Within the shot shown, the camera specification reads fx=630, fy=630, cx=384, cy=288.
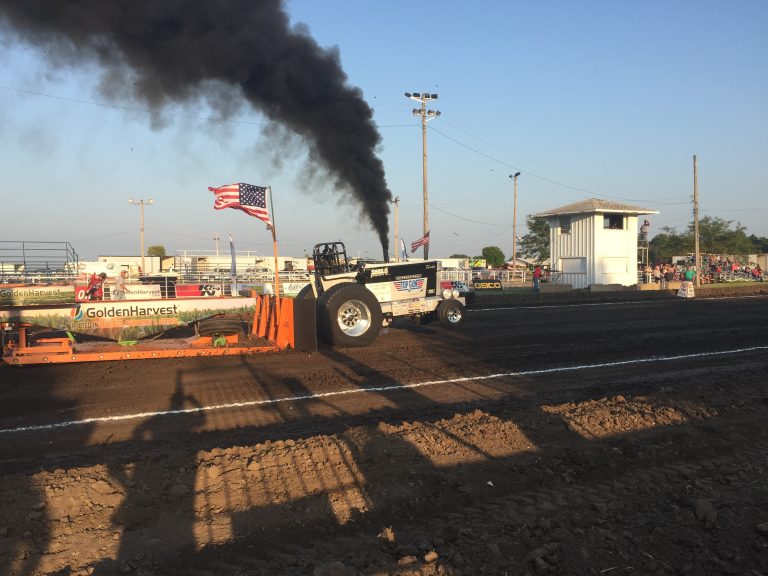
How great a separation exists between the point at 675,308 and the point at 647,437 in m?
17.9

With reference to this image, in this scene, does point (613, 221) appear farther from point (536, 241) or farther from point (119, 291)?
point (536, 241)

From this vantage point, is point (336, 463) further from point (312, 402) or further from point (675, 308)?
point (675, 308)

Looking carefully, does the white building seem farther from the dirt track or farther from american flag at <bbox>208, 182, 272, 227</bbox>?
the dirt track

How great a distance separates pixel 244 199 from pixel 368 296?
350cm

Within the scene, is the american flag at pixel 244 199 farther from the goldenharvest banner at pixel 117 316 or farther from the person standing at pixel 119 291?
the person standing at pixel 119 291

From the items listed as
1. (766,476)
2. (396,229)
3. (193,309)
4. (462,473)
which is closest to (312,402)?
(462,473)

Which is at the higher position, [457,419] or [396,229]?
[396,229]

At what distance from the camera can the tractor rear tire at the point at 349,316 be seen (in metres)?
11.9

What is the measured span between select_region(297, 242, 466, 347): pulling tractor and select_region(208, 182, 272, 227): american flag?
5.48 feet

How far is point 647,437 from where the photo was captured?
631 centimetres

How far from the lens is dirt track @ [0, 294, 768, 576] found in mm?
3979

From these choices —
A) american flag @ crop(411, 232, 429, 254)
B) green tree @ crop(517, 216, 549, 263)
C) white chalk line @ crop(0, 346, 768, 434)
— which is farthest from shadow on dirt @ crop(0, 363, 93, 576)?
green tree @ crop(517, 216, 549, 263)

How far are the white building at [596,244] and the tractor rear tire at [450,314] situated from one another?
76.1 ft

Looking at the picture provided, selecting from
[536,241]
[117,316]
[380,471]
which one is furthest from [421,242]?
[536,241]
